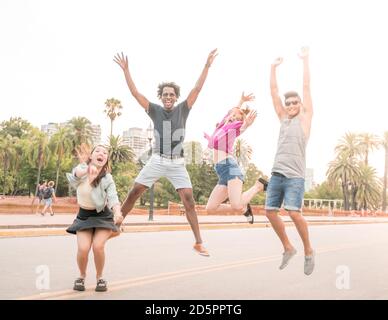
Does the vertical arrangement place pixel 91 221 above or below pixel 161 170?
below

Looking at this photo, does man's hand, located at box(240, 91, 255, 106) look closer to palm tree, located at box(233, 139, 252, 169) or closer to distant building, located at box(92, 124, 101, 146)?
palm tree, located at box(233, 139, 252, 169)

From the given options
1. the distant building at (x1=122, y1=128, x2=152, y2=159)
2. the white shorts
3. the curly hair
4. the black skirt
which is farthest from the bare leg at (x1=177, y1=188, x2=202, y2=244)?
the black skirt

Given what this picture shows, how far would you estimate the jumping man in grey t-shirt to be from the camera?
468 centimetres

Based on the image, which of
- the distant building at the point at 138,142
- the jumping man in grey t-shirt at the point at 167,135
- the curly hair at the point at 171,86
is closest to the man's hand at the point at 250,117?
the jumping man in grey t-shirt at the point at 167,135

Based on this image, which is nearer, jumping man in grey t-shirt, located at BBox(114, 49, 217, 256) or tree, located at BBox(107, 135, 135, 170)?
jumping man in grey t-shirt, located at BBox(114, 49, 217, 256)

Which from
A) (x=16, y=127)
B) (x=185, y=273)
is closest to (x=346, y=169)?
(x=185, y=273)

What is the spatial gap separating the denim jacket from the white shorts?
65.5 inches

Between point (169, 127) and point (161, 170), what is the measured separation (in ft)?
1.18

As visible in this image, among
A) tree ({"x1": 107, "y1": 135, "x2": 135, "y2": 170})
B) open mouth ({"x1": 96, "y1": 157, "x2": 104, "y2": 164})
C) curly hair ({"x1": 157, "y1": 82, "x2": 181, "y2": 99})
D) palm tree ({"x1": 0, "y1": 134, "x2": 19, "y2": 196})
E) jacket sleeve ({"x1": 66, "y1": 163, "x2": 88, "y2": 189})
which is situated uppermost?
palm tree ({"x1": 0, "y1": 134, "x2": 19, "y2": 196})

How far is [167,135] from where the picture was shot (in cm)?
465

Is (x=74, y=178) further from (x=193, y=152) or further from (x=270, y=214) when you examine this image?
(x=270, y=214)

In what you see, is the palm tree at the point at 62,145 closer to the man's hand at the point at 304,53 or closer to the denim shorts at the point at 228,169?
the denim shorts at the point at 228,169
